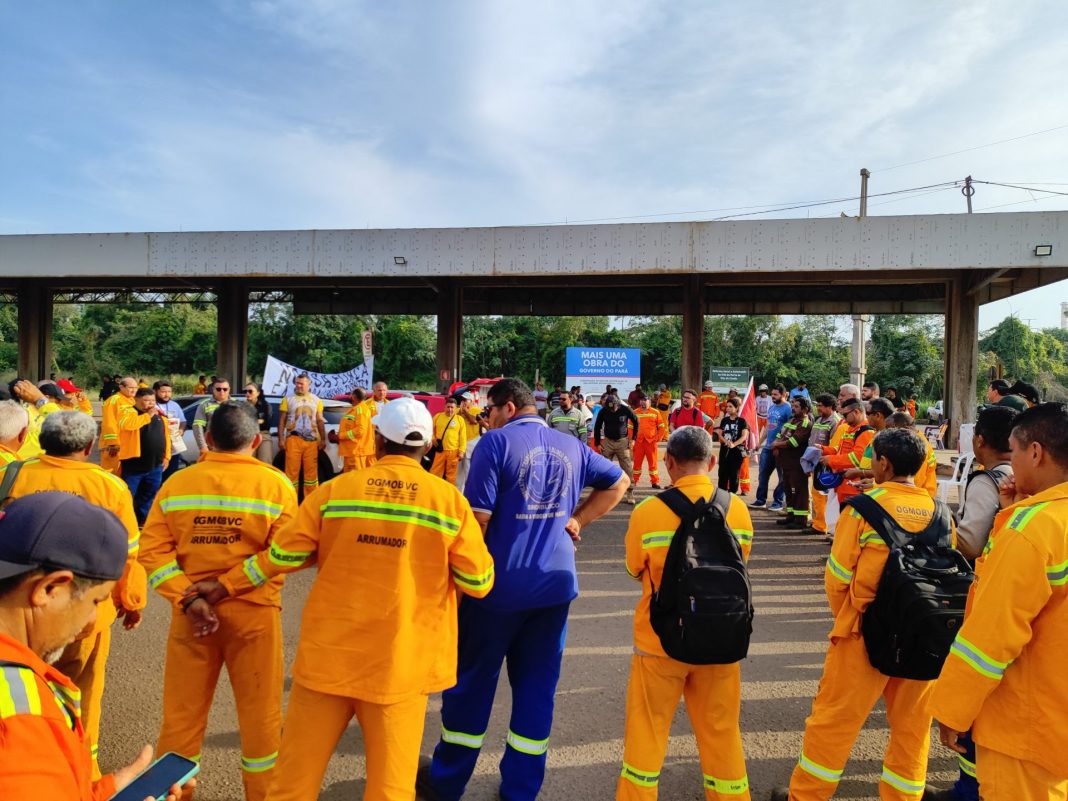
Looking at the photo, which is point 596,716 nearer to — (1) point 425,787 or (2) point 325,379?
(1) point 425,787

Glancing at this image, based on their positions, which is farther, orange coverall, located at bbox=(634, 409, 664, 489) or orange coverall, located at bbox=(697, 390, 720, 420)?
orange coverall, located at bbox=(697, 390, 720, 420)

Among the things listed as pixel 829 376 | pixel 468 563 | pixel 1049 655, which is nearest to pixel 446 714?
pixel 468 563

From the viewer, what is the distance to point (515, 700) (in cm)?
311

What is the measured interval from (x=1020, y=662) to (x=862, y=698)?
0.97 m

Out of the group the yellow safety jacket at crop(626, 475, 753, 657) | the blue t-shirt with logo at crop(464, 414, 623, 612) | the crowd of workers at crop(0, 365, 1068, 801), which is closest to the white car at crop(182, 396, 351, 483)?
the crowd of workers at crop(0, 365, 1068, 801)

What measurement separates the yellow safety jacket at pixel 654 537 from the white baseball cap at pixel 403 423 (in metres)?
1.00

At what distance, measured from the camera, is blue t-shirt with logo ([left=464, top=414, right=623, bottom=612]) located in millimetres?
2959

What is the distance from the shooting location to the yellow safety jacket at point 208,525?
285cm

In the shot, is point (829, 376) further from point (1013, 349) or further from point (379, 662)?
point (379, 662)

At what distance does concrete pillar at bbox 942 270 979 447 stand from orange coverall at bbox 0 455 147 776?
20474 millimetres

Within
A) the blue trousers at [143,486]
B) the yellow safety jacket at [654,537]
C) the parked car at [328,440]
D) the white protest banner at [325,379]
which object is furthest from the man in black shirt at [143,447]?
the yellow safety jacket at [654,537]

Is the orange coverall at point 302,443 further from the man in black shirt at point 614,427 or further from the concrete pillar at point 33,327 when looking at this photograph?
the concrete pillar at point 33,327

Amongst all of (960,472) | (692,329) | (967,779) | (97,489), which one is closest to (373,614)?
(97,489)

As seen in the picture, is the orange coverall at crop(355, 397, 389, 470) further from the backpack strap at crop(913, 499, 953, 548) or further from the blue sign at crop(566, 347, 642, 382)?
the blue sign at crop(566, 347, 642, 382)
